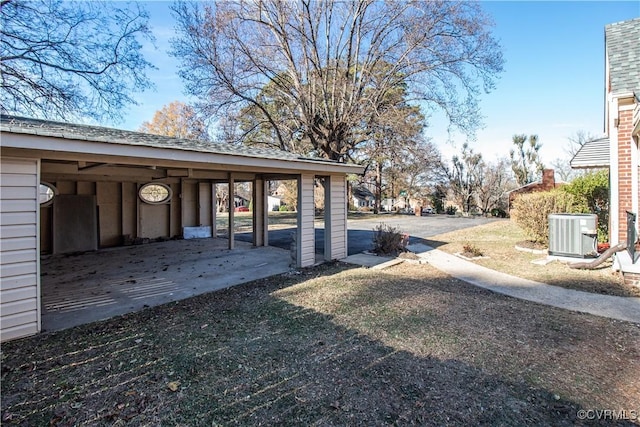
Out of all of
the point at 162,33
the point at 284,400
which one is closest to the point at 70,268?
the point at 284,400

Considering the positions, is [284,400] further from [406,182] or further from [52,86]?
[406,182]

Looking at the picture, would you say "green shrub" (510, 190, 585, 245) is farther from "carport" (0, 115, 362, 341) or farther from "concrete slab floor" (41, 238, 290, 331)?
"concrete slab floor" (41, 238, 290, 331)

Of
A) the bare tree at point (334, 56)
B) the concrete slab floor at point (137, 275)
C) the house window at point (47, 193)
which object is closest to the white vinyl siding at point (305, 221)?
the concrete slab floor at point (137, 275)

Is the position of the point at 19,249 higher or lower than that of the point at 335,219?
lower

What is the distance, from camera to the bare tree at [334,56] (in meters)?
15.3

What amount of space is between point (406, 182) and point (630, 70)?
1006 inches

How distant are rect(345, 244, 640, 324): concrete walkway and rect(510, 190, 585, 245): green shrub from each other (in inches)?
124

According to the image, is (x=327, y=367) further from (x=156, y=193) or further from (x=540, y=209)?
(x=156, y=193)

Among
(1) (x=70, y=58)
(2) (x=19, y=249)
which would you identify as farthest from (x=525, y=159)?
(2) (x=19, y=249)

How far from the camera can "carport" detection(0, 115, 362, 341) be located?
3609 mm

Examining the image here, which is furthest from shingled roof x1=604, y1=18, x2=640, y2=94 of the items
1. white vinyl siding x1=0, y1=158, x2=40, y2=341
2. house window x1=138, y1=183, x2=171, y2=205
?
house window x1=138, y1=183, x2=171, y2=205

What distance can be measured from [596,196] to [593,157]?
7.67 ft

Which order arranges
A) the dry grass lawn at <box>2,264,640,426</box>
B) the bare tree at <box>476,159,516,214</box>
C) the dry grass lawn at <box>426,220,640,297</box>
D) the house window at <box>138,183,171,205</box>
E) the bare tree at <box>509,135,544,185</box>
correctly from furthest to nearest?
1. the bare tree at <box>509,135,544,185</box>
2. the bare tree at <box>476,159,516,214</box>
3. the house window at <box>138,183,171,205</box>
4. the dry grass lawn at <box>426,220,640,297</box>
5. the dry grass lawn at <box>2,264,640,426</box>

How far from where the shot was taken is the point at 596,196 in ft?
32.1
